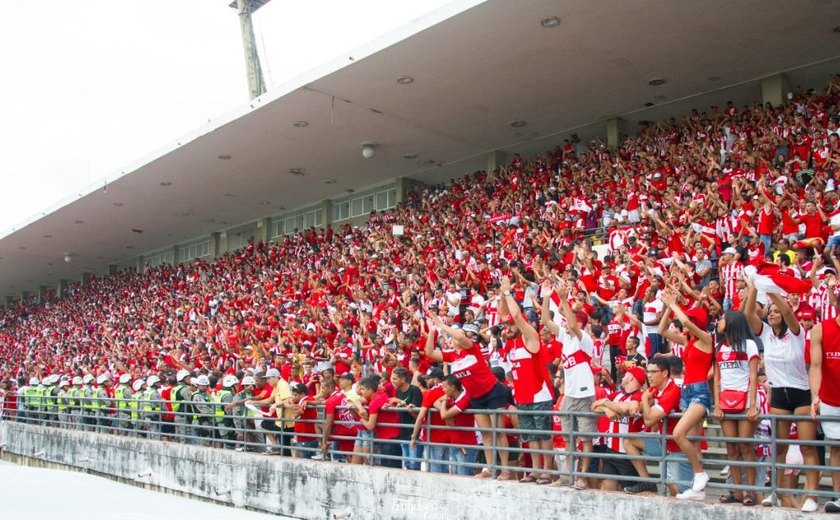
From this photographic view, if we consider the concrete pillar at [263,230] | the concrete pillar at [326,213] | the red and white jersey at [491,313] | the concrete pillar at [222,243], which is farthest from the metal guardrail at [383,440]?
the concrete pillar at [222,243]

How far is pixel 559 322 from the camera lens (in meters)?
10.2

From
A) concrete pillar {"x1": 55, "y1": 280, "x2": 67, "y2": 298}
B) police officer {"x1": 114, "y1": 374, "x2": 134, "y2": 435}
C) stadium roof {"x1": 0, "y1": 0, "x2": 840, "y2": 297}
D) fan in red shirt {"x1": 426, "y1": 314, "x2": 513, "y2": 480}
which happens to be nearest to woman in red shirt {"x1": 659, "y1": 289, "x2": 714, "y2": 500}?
fan in red shirt {"x1": 426, "y1": 314, "x2": 513, "y2": 480}

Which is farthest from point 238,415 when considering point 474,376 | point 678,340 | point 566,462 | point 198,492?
point 678,340

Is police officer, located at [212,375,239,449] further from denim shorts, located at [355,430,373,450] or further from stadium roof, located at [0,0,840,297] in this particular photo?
stadium roof, located at [0,0,840,297]

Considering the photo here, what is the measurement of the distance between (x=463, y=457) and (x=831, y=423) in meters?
4.15

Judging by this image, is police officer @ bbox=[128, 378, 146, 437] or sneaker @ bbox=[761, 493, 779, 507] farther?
police officer @ bbox=[128, 378, 146, 437]

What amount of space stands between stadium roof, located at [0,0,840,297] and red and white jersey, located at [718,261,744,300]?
17.6ft

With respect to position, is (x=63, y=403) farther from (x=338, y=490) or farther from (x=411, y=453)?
(x=411, y=453)

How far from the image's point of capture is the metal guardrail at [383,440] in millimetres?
6125

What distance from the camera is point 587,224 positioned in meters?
16.2

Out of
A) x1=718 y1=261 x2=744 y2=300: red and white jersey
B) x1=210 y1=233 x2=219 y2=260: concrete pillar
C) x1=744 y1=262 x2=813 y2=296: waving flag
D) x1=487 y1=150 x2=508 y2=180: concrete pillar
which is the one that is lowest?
x1=744 y1=262 x2=813 y2=296: waving flag

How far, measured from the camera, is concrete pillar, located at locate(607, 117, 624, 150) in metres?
19.6

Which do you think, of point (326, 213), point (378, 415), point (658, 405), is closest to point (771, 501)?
point (658, 405)

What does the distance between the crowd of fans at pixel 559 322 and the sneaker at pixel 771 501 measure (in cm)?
23
